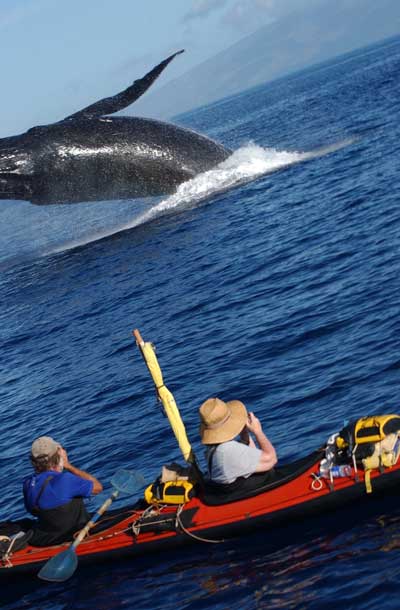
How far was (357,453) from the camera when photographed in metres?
9.91

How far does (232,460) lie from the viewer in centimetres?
1020

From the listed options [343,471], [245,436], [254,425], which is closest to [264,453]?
[245,436]

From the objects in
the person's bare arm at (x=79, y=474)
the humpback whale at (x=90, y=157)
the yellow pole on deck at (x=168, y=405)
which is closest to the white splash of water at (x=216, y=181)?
the humpback whale at (x=90, y=157)

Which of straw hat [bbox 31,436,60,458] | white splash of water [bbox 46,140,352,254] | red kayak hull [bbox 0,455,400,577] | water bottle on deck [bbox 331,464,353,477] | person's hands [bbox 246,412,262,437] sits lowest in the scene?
red kayak hull [bbox 0,455,400,577]

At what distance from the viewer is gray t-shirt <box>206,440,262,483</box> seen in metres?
10.1

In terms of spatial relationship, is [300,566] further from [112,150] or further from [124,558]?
[112,150]

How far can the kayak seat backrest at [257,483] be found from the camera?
33.7 ft

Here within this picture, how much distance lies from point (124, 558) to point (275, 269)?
11.0 metres

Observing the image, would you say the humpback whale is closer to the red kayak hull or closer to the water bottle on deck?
the red kayak hull

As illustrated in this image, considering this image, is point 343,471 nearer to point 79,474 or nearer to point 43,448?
point 79,474

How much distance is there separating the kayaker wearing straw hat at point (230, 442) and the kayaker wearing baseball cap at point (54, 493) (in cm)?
164

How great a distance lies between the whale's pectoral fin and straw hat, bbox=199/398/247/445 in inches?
517

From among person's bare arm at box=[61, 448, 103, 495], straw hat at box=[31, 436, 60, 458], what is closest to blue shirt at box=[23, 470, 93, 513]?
person's bare arm at box=[61, 448, 103, 495]

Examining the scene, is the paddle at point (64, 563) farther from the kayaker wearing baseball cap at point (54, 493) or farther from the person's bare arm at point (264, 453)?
the person's bare arm at point (264, 453)
